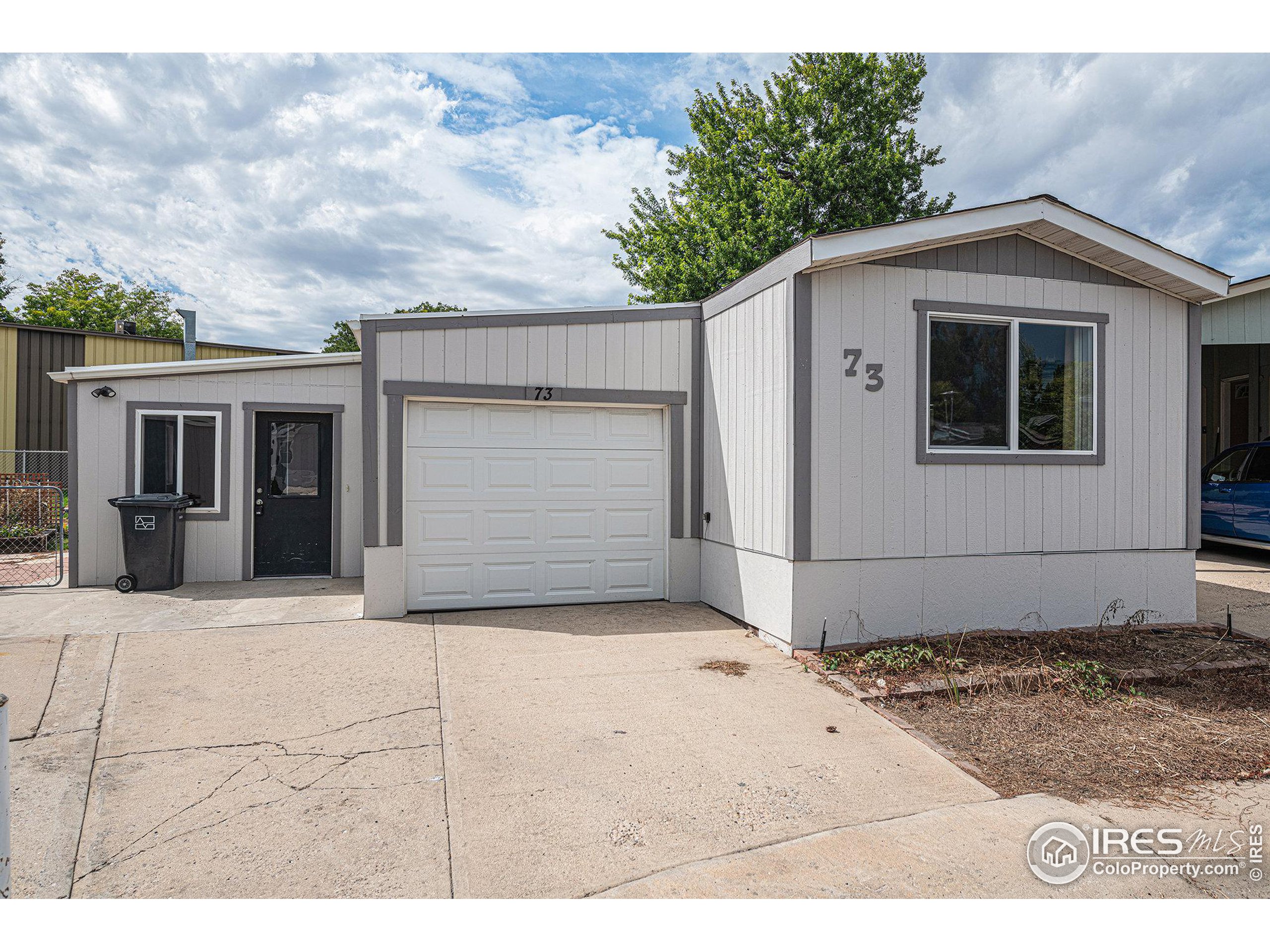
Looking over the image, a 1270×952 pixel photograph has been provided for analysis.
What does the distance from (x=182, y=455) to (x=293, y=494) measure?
126 cm

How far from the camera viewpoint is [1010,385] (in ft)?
19.1

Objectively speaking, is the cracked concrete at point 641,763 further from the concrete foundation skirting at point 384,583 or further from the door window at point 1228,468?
the door window at point 1228,468

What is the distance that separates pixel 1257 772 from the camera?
3.29 meters

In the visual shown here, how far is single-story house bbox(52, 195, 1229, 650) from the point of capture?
550 cm

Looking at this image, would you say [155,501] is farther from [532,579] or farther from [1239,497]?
[1239,497]

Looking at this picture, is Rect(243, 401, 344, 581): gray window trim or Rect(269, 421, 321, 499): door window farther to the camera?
Rect(269, 421, 321, 499): door window

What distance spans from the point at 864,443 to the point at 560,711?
10.4 ft

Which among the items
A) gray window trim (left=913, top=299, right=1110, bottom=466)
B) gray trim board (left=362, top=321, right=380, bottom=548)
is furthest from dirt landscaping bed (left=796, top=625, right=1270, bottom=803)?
gray trim board (left=362, top=321, right=380, bottom=548)

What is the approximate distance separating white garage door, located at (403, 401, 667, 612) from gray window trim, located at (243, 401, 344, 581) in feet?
7.59

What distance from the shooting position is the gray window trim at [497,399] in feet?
20.9

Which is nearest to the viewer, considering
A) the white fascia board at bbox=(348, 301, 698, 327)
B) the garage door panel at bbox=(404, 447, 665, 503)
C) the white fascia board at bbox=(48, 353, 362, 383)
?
the white fascia board at bbox=(348, 301, 698, 327)

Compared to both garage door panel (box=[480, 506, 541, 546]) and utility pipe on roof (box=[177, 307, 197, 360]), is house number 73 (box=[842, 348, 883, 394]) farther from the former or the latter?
utility pipe on roof (box=[177, 307, 197, 360])

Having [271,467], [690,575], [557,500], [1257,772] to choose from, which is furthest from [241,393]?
[1257,772]
